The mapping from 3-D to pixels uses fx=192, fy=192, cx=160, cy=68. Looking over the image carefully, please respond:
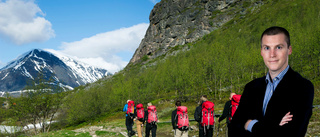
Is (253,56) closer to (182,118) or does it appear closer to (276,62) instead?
(182,118)

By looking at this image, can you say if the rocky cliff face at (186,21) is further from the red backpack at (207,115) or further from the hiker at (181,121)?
the red backpack at (207,115)

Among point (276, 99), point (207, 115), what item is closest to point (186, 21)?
point (207, 115)

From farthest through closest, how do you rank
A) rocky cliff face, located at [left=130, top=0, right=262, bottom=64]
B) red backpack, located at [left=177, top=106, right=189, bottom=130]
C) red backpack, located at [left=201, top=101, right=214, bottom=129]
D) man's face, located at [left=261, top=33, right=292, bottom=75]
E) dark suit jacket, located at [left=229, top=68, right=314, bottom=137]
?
rocky cliff face, located at [left=130, top=0, right=262, bottom=64] → red backpack, located at [left=177, top=106, right=189, bottom=130] → red backpack, located at [left=201, top=101, right=214, bottom=129] → man's face, located at [left=261, top=33, right=292, bottom=75] → dark suit jacket, located at [left=229, top=68, right=314, bottom=137]

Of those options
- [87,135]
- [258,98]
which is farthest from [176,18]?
[258,98]

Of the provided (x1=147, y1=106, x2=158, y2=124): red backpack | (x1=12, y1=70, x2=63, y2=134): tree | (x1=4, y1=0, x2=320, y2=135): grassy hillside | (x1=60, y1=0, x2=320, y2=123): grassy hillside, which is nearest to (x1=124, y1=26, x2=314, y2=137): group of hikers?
(x1=147, y1=106, x2=158, y2=124): red backpack

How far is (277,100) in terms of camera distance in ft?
7.07

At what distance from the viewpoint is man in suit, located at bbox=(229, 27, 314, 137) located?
1980 millimetres

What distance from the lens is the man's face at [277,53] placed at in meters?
2.18

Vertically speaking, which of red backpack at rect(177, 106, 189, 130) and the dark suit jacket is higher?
the dark suit jacket

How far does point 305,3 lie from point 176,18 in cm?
10370

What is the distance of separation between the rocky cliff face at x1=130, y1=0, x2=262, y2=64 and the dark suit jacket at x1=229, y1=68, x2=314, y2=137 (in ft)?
526

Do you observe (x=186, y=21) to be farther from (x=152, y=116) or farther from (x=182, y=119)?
(x=182, y=119)

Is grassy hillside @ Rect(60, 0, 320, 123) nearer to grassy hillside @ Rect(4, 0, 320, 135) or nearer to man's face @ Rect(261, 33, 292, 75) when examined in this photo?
grassy hillside @ Rect(4, 0, 320, 135)

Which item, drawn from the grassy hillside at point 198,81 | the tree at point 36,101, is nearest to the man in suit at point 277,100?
the grassy hillside at point 198,81
